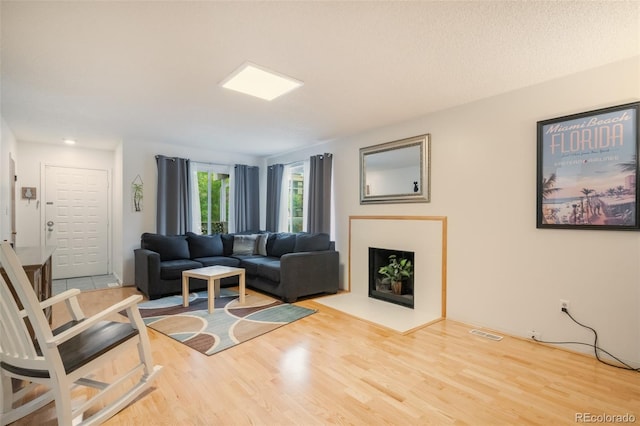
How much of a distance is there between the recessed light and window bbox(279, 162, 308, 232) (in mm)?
2746

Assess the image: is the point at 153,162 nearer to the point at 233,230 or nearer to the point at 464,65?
the point at 233,230

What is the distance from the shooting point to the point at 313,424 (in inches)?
67.1

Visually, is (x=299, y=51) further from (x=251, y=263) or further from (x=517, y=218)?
(x=251, y=263)

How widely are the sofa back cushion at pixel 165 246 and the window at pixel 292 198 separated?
5.87 feet

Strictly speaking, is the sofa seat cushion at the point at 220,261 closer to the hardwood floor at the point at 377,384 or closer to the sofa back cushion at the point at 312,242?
the sofa back cushion at the point at 312,242

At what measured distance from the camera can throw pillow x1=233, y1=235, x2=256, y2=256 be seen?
17.4 feet

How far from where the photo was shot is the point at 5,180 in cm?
397

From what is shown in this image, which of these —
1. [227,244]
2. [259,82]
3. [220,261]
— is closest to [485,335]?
[259,82]

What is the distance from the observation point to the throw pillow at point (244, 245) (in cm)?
530

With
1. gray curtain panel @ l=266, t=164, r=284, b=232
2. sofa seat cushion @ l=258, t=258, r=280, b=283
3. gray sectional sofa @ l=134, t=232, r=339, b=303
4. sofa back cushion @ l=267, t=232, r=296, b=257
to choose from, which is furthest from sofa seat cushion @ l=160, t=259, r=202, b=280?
gray curtain panel @ l=266, t=164, r=284, b=232

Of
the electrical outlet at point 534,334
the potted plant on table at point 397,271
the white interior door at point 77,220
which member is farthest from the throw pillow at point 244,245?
the electrical outlet at point 534,334

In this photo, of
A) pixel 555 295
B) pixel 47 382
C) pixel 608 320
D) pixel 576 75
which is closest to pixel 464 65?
pixel 576 75

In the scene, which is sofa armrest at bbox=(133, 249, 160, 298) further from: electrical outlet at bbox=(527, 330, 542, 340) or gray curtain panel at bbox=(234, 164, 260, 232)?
electrical outlet at bbox=(527, 330, 542, 340)

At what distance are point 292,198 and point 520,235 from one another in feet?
12.6
